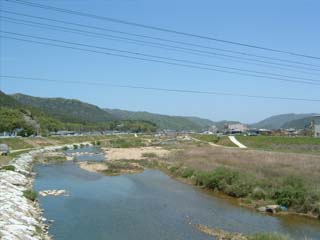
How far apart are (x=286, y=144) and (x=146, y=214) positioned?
241ft

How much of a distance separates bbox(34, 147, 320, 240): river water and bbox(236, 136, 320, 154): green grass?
51.1 metres

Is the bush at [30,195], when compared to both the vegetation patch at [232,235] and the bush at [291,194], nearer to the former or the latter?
the vegetation patch at [232,235]

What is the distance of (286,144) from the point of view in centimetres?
9581

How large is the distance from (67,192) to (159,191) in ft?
28.1

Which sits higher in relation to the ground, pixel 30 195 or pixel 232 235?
pixel 30 195

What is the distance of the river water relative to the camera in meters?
24.5

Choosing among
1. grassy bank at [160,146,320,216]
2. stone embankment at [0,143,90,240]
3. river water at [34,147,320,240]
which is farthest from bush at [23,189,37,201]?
grassy bank at [160,146,320,216]

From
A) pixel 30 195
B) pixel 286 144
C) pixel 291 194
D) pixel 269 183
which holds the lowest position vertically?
pixel 30 195

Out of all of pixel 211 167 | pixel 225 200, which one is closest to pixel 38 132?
pixel 211 167

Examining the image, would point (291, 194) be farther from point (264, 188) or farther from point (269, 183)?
point (269, 183)

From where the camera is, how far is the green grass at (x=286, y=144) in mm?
86375

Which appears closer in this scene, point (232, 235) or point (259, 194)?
point (232, 235)

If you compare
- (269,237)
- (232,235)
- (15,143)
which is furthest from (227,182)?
(15,143)

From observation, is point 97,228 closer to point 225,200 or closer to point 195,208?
point 195,208
